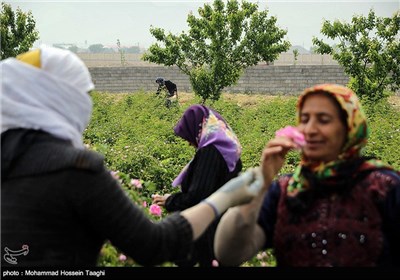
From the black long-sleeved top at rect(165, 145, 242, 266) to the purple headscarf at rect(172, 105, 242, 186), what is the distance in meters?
0.04

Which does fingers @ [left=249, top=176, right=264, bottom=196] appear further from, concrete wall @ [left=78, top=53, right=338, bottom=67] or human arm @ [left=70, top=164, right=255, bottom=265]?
concrete wall @ [left=78, top=53, right=338, bottom=67]

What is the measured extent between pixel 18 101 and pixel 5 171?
0.67ft

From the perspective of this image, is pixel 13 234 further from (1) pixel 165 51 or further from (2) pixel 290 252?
(1) pixel 165 51

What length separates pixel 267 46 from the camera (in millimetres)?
15648

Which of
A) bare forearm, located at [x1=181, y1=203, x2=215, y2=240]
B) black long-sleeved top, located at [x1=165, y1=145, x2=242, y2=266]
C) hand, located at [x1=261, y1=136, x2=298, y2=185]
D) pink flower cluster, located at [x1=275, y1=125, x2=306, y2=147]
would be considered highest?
pink flower cluster, located at [x1=275, y1=125, x2=306, y2=147]

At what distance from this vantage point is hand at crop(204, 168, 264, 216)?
141cm

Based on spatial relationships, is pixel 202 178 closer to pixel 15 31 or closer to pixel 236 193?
pixel 236 193

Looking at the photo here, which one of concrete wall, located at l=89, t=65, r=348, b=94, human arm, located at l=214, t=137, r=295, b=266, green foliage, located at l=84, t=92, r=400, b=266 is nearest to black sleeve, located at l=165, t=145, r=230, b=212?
green foliage, located at l=84, t=92, r=400, b=266

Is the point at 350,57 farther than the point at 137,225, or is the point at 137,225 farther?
the point at 350,57

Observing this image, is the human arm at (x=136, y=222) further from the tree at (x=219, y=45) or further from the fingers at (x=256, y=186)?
the tree at (x=219, y=45)

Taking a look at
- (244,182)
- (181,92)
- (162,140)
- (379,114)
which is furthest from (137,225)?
(181,92)

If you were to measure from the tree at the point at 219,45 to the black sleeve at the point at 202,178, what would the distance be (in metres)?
12.4

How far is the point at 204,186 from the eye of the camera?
8.13 feet

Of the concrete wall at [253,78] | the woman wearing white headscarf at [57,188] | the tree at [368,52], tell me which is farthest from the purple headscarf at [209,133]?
the concrete wall at [253,78]
